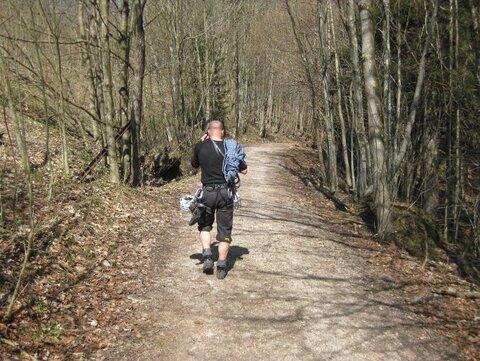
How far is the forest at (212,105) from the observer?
8430 millimetres

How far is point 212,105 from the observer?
26.3 m

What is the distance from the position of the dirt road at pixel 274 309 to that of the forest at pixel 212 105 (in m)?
1.63

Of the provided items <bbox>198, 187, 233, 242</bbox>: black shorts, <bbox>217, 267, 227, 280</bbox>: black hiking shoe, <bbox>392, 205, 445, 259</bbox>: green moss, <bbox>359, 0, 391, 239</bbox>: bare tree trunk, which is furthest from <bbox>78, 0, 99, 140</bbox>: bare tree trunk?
<bbox>392, 205, 445, 259</bbox>: green moss

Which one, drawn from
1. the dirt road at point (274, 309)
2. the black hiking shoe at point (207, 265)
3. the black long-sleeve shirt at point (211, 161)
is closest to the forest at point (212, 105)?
the dirt road at point (274, 309)

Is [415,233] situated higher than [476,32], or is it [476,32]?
[476,32]

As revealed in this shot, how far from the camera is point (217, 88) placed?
1135 inches

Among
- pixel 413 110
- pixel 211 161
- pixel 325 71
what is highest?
pixel 325 71

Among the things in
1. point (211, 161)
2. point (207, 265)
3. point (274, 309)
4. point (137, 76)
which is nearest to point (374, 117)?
point (211, 161)

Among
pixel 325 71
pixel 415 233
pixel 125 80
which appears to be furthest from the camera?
pixel 325 71

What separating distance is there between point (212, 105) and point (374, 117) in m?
18.2

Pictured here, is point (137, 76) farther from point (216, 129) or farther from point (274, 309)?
point (274, 309)

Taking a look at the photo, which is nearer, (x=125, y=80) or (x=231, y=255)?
(x=231, y=255)

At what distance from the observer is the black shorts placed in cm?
609

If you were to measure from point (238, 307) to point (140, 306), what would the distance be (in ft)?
4.05
